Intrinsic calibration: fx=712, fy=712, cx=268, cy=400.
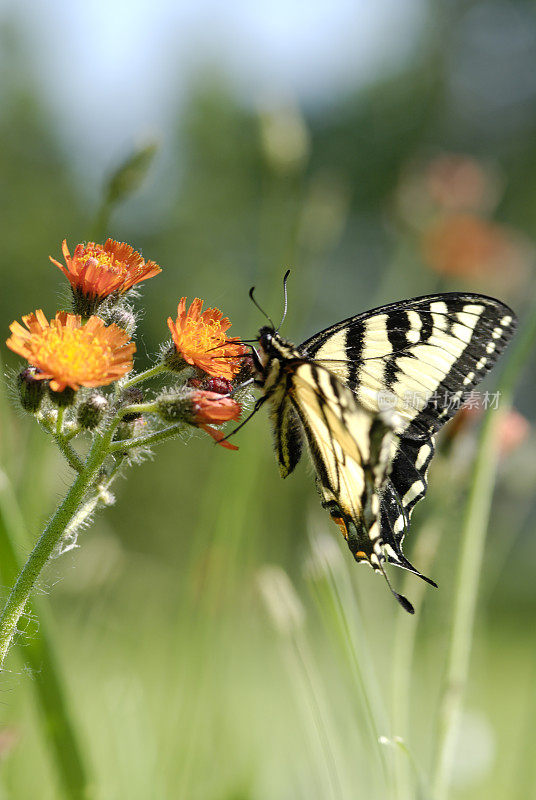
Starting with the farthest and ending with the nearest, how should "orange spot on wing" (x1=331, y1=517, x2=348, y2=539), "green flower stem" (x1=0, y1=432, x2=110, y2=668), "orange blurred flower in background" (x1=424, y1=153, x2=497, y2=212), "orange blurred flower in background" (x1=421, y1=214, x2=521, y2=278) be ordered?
1. "orange blurred flower in background" (x1=421, y1=214, x2=521, y2=278)
2. "orange blurred flower in background" (x1=424, y1=153, x2=497, y2=212)
3. "orange spot on wing" (x1=331, y1=517, x2=348, y2=539)
4. "green flower stem" (x1=0, y1=432, x2=110, y2=668)

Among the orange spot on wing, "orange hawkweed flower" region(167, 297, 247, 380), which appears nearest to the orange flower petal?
"orange hawkweed flower" region(167, 297, 247, 380)

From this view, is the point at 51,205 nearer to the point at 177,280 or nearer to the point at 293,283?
the point at 177,280

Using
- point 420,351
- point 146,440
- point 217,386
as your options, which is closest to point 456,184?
point 420,351

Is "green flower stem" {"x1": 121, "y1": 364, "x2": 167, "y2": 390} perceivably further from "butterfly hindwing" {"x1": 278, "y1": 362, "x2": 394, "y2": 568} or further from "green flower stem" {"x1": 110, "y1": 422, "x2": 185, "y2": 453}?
"butterfly hindwing" {"x1": 278, "y1": 362, "x2": 394, "y2": 568}

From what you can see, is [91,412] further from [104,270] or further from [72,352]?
[104,270]

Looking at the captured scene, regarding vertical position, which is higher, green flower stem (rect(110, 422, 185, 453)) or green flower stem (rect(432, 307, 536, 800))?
green flower stem (rect(110, 422, 185, 453))

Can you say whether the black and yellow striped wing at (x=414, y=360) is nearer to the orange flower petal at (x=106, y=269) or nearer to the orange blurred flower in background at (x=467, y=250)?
the orange flower petal at (x=106, y=269)

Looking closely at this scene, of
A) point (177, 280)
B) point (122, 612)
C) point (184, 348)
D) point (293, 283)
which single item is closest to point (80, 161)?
point (177, 280)
